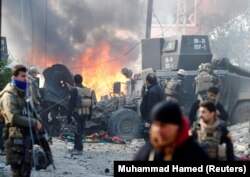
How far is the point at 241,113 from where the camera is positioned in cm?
→ 1625

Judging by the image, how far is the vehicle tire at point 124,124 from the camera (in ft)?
50.5

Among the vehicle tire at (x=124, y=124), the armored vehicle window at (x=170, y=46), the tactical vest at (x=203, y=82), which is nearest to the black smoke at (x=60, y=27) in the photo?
the armored vehicle window at (x=170, y=46)

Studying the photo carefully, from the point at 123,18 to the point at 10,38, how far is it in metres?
6.65

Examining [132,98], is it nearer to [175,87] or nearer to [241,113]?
[175,87]

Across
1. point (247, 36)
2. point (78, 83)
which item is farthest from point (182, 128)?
point (247, 36)

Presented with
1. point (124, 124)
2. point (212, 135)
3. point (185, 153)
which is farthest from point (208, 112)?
point (124, 124)

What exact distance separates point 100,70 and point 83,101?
16.0 m

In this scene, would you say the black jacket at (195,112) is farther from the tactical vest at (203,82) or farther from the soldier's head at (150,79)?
the tactical vest at (203,82)

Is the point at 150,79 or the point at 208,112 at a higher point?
the point at 150,79

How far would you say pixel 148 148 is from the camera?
4406 mm

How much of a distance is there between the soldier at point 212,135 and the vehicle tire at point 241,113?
9900 millimetres

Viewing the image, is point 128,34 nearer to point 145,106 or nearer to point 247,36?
point 247,36

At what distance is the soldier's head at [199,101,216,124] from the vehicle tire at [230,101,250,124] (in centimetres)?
998

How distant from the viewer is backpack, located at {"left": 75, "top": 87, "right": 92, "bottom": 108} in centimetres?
1243
